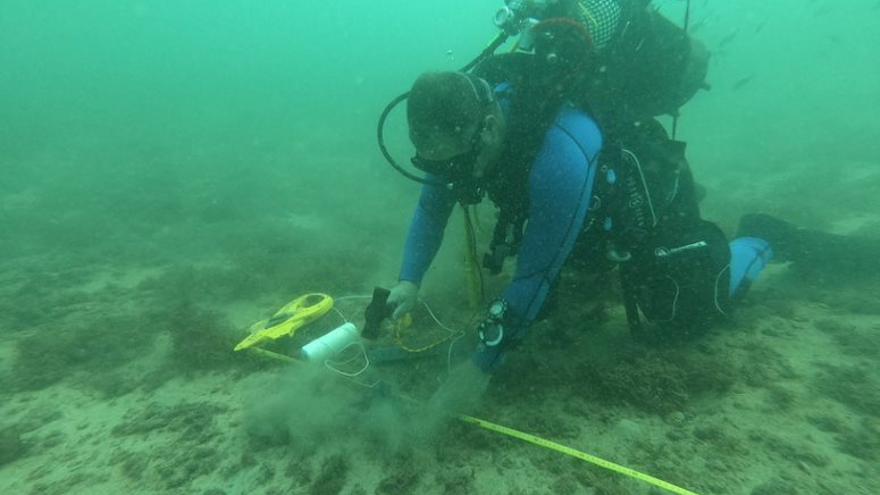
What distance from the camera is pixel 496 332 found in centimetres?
324

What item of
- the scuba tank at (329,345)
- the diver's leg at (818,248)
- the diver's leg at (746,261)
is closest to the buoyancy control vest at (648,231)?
the diver's leg at (746,261)

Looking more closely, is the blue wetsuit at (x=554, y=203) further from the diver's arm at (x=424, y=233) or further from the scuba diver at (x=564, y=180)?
the diver's arm at (x=424, y=233)

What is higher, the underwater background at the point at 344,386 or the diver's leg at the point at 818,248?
the diver's leg at the point at 818,248

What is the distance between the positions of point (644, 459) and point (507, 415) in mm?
977

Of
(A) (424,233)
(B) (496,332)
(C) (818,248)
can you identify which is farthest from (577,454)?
(C) (818,248)

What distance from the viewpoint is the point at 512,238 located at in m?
3.75

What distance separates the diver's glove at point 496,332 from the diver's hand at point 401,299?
0.78 m

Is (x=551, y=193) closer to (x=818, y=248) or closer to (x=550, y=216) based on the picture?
(x=550, y=216)

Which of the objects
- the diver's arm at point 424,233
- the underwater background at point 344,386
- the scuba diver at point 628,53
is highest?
the scuba diver at point 628,53

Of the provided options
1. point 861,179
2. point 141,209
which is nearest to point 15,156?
point 141,209

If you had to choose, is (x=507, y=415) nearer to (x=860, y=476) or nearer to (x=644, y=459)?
(x=644, y=459)

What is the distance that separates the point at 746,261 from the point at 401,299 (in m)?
3.70

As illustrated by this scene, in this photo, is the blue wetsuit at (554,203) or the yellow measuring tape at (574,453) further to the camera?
the blue wetsuit at (554,203)

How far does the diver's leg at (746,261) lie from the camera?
4.61m
